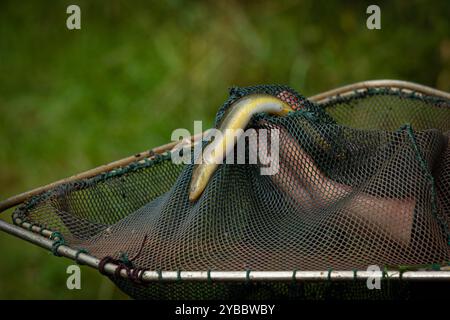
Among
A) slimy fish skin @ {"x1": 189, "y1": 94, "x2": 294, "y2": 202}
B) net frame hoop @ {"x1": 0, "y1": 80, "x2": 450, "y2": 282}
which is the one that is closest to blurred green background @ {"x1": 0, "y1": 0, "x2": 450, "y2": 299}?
net frame hoop @ {"x1": 0, "y1": 80, "x2": 450, "y2": 282}

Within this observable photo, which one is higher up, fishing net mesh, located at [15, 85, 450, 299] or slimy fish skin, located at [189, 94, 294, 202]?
slimy fish skin, located at [189, 94, 294, 202]

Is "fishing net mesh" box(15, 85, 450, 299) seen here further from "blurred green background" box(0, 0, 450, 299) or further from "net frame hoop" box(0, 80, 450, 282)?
"blurred green background" box(0, 0, 450, 299)

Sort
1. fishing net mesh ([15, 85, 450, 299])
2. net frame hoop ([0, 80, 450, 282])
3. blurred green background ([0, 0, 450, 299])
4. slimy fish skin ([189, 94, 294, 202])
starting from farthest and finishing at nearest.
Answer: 1. blurred green background ([0, 0, 450, 299])
2. slimy fish skin ([189, 94, 294, 202])
3. fishing net mesh ([15, 85, 450, 299])
4. net frame hoop ([0, 80, 450, 282])

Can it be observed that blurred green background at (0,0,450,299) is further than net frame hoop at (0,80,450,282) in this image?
Yes

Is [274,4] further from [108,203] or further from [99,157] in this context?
[108,203]

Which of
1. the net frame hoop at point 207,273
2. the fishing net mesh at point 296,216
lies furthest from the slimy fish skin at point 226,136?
the net frame hoop at point 207,273

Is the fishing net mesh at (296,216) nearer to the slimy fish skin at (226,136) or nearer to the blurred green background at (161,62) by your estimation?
the slimy fish skin at (226,136)

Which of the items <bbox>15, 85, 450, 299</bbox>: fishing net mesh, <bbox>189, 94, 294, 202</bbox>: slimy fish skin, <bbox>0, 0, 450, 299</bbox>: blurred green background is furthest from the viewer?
<bbox>0, 0, 450, 299</bbox>: blurred green background
